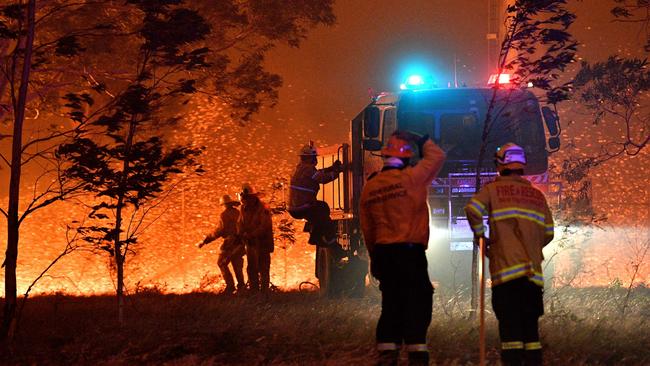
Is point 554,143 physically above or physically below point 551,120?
below

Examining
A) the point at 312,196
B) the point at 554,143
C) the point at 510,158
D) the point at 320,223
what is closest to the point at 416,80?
the point at 554,143

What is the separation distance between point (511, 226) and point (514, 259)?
9.2 inches

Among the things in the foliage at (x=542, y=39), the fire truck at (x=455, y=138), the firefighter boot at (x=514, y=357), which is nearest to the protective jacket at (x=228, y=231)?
the fire truck at (x=455, y=138)

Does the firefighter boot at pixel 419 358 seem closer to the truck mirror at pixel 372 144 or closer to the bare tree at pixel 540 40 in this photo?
the bare tree at pixel 540 40

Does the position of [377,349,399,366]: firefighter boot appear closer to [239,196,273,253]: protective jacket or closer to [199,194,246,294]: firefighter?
[239,196,273,253]: protective jacket

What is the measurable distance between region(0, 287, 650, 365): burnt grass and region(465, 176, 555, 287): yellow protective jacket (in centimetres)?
101

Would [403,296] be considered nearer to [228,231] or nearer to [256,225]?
[256,225]

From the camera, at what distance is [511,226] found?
8.02 metres

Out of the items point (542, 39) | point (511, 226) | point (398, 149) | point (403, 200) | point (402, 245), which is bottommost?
point (402, 245)

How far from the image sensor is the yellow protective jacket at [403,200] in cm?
803

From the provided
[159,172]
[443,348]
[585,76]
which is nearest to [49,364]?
[159,172]

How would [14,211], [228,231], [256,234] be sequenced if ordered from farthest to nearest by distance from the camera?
[228,231], [256,234], [14,211]

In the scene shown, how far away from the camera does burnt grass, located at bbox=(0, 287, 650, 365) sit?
30.1 ft

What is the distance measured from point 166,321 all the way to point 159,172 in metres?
1.99
